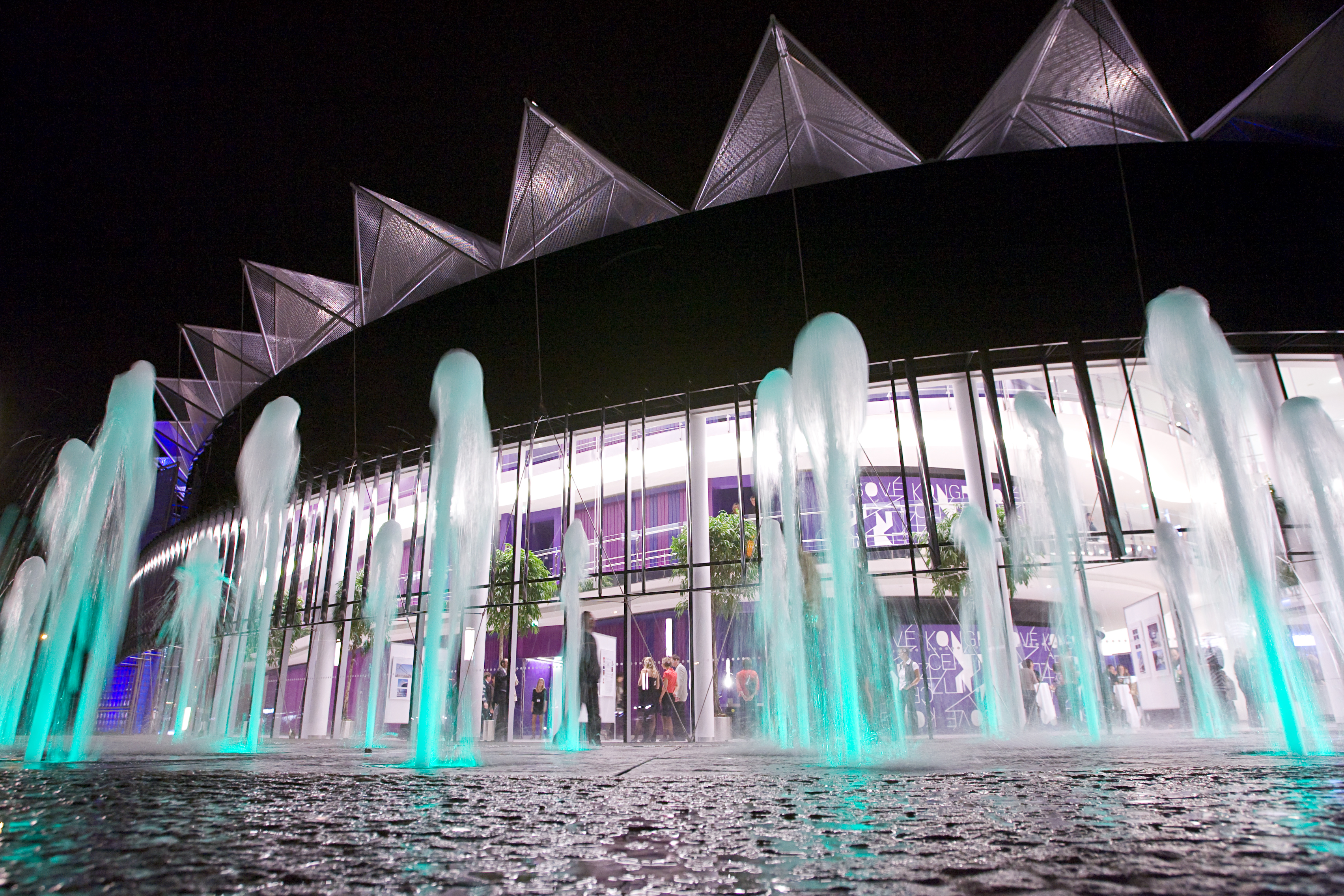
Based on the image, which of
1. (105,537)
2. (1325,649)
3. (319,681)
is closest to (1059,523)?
(1325,649)

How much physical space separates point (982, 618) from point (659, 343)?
31.7ft

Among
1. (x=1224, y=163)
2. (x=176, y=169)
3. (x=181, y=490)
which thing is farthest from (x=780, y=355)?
(x=181, y=490)

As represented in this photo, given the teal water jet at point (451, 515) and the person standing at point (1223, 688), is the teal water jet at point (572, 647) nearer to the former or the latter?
the teal water jet at point (451, 515)

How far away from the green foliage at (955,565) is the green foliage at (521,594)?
30.0ft

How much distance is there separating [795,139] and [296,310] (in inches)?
589

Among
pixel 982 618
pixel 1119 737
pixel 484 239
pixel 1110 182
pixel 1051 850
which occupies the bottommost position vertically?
pixel 1119 737

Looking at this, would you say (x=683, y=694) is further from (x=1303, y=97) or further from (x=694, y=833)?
(x=1303, y=97)

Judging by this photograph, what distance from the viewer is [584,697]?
1038 cm

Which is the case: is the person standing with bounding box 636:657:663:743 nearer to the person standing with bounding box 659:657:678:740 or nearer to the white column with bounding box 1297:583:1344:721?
the person standing with bounding box 659:657:678:740

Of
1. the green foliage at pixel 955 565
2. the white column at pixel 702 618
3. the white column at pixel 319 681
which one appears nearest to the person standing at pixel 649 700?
the white column at pixel 702 618

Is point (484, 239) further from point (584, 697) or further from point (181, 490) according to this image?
point (181, 490)

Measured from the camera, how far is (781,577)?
1346 cm

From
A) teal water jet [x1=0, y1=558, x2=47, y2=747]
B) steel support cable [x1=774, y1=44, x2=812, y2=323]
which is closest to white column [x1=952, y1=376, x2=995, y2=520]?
steel support cable [x1=774, y1=44, x2=812, y2=323]

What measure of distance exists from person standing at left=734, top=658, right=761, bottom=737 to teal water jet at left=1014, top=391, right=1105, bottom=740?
6.39 meters
